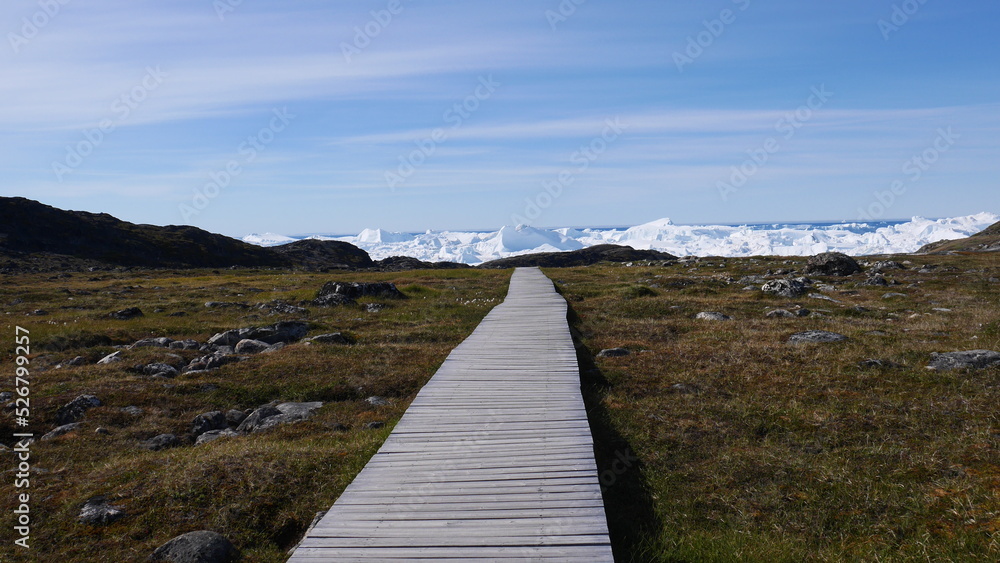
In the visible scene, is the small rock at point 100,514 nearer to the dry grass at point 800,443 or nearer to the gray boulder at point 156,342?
the dry grass at point 800,443

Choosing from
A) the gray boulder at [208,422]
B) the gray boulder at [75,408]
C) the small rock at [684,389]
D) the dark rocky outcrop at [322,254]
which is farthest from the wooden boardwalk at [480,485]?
the dark rocky outcrop at [322,254]

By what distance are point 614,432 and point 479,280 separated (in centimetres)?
4263

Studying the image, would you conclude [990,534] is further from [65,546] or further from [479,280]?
[479,280]

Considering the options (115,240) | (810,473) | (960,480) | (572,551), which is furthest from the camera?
(115,240)

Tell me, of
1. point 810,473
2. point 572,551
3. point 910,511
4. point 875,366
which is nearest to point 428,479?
point 572,551

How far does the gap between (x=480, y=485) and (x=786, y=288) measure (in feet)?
104

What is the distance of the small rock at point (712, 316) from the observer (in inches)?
1021

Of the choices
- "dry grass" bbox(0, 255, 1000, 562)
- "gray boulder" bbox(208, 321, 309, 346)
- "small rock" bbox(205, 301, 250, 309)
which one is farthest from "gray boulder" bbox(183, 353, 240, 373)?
"small rock" bbox(205, 301, 250, 309)

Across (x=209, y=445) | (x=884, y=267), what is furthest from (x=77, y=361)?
(x=884, y=267)

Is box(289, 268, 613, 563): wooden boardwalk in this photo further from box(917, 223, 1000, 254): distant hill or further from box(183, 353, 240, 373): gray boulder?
box(917, 223, 1000, 254): distant hill

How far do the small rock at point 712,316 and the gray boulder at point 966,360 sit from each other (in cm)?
1024

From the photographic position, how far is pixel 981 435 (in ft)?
34.9

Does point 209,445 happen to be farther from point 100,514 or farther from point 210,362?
point 210,362

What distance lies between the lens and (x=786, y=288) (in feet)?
114
